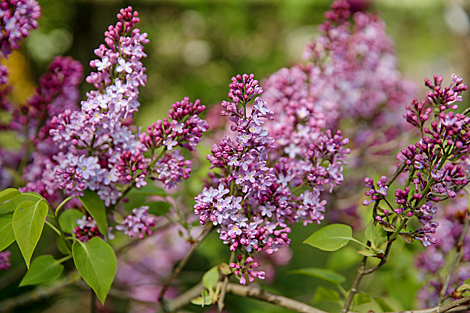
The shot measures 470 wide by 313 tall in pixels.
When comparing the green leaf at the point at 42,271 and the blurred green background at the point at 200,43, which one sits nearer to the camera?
the green leaf at the point at 42,271

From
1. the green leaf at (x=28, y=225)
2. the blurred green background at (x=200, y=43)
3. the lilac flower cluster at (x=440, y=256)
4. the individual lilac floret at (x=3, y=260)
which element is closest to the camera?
the green leaf at (x=28, y=225)

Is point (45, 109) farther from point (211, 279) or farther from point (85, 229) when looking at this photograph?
point (211, 279)

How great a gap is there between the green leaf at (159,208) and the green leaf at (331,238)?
377mm

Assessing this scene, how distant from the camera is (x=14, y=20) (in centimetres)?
80

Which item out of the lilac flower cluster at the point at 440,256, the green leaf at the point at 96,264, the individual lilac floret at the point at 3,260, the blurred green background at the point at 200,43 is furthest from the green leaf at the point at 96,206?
the blurred green background at the point at 200,43

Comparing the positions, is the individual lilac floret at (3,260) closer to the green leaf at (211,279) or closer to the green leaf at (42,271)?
the green leaf at (42,271)

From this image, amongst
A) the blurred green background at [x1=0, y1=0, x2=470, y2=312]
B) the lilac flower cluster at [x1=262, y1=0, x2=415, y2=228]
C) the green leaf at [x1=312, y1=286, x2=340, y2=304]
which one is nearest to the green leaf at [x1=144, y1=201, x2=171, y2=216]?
the lilac flower cluster at [x1=262, y1=0, x2=415, y2=228]

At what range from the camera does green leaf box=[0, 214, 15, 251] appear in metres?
0.66

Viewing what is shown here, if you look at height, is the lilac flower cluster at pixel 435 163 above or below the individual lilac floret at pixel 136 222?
above

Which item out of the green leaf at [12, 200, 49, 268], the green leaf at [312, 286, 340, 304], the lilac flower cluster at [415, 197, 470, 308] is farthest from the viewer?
the lilac flower cluster at [415, 197, 470, 308]

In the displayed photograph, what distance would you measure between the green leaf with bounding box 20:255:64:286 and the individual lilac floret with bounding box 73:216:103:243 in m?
0.10

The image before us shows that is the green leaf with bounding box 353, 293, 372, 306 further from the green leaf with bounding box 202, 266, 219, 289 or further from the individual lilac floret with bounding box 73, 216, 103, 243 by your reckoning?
the individual lilac floret with bounding box 73, 216, 103, 243

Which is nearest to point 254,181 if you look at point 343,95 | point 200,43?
point 343,95

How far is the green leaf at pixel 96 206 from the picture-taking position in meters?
0.73
